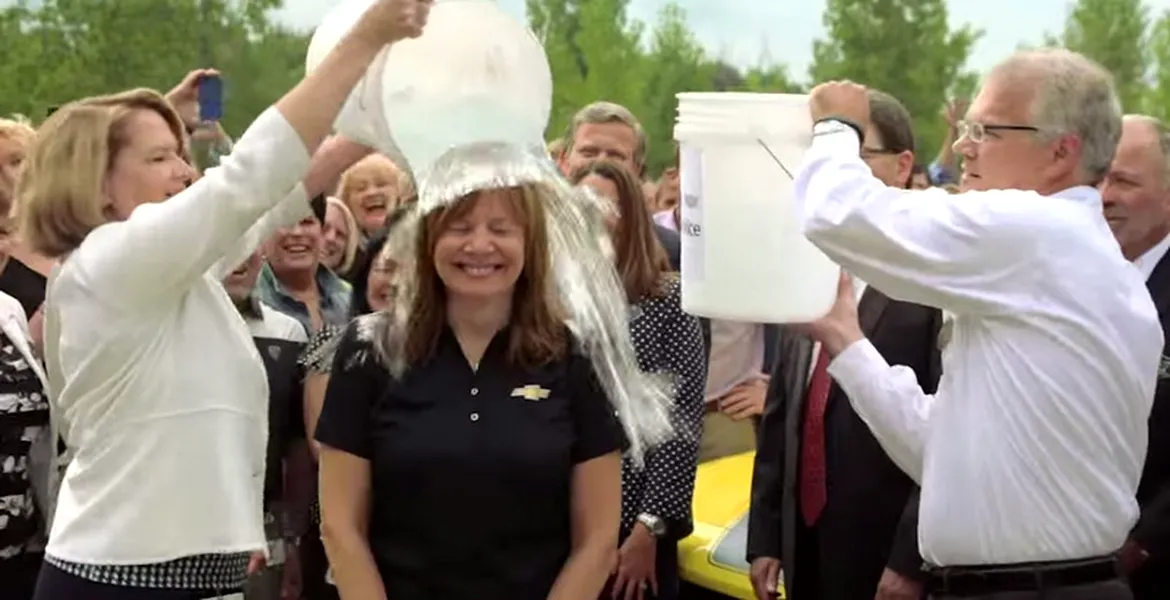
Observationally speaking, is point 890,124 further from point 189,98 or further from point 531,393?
point 189,98

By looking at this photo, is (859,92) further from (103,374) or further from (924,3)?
(924,3)

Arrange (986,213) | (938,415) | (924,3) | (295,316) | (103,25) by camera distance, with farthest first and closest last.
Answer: (924,3), (103,25), (295,316), (938,415), (986,213)

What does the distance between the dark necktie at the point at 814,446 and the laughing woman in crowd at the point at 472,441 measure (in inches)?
37.6

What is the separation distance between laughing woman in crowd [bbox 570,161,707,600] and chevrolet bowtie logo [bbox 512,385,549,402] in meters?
1.11

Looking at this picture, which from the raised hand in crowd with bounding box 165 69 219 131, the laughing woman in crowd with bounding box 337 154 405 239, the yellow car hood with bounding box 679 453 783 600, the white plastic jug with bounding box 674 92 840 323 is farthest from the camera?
the laughing woman in crowd with bounding box 337 154 405 239

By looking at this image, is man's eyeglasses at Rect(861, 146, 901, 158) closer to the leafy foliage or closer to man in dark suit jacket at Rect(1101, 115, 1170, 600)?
man in dark suit jacket at Rect(1101, 115, 1170, 600)

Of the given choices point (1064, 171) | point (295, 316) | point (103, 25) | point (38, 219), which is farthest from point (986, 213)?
point (103, 25)

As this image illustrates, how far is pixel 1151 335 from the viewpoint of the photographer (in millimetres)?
2594

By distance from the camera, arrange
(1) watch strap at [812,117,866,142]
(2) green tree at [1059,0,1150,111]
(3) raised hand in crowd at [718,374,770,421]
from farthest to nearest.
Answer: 1. (2) green tree at [1059,0,1150,111]
2. (3) raised hand in crowd at [718,374,770,421]
3. (1) watch strap at [812,117,866,142]

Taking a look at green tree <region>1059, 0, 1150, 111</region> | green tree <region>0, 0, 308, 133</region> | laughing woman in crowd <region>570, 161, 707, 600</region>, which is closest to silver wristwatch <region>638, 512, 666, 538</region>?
laughing woman in crowd <region>570, 161, 707, 600</region>

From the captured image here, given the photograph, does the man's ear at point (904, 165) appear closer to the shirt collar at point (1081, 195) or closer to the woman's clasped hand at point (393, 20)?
the shirt collar at point (1081, 195)

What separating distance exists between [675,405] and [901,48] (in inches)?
742

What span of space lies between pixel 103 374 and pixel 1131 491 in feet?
6.71

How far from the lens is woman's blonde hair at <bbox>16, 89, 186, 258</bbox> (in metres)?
2.62
